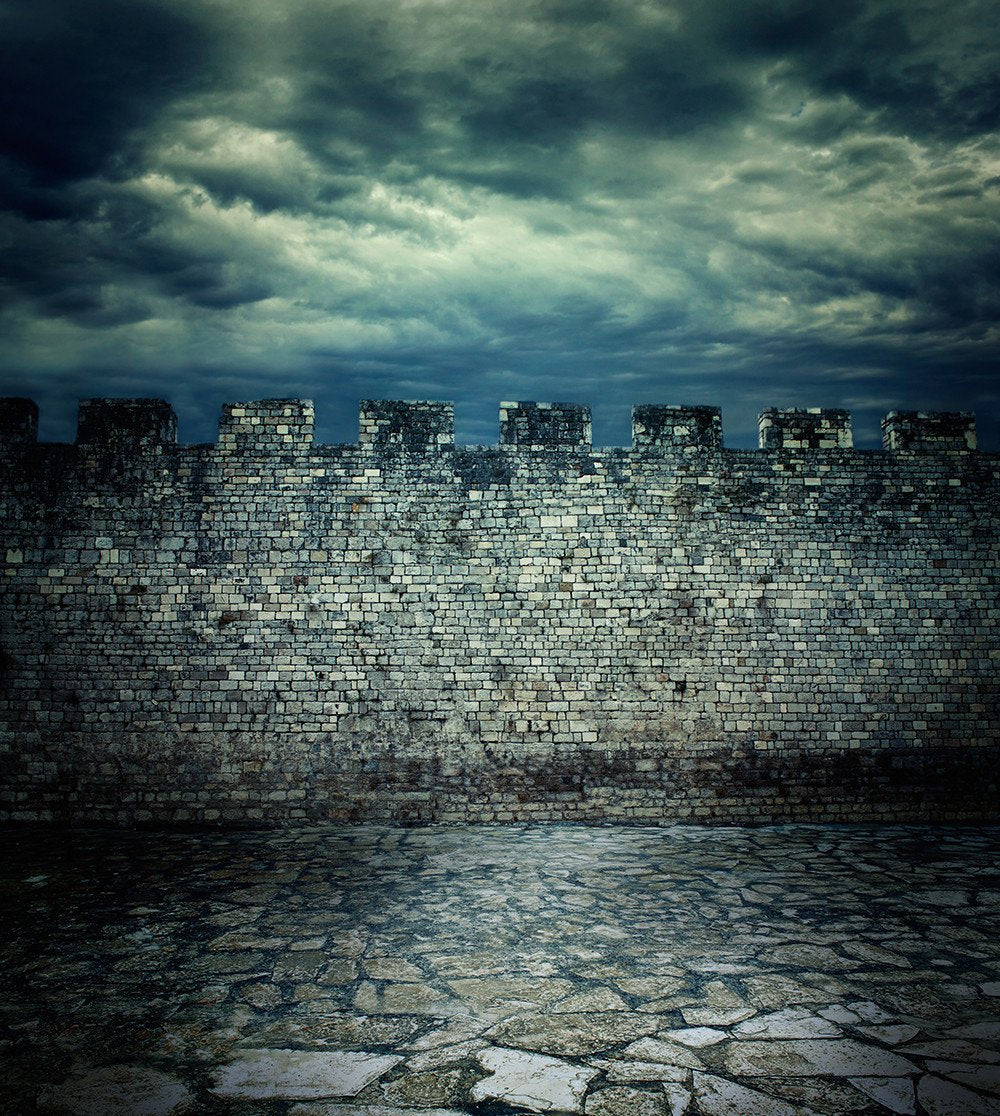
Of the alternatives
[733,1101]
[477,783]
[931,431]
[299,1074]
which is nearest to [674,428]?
[931,431]

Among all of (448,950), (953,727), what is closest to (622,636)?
(953,727)

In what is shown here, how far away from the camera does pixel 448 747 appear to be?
8766 mm

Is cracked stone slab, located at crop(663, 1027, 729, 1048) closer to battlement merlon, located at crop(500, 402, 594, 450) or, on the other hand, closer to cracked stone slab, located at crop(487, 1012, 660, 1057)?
cracked stone slab, located at crop(487, 1012, 660, 1057)

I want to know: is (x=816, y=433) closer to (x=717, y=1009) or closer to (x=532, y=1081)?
(x=717, y=1009)

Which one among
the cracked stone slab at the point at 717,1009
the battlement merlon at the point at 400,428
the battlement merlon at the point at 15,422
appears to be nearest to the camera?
the cracked stone slab at the point at 717,1009

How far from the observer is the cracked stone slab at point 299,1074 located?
3.08m

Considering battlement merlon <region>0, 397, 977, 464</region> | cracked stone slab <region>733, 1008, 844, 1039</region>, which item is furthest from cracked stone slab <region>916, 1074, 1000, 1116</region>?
battlement merlon <region>0, 397, 977, 464</region>

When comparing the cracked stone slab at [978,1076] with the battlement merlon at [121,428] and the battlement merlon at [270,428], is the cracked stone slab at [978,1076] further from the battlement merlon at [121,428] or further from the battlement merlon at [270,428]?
the battlement merlon at [121,428]

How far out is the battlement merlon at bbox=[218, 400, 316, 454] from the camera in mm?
9133

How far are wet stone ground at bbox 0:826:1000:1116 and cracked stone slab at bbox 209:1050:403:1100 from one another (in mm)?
13

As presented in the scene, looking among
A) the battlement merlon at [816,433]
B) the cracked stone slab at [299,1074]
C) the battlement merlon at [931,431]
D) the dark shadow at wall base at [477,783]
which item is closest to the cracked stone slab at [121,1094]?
the cracked stone slab at [299,1074]

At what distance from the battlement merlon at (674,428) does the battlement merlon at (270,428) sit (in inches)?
166

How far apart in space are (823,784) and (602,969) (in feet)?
18.2

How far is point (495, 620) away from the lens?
8.98 meters
